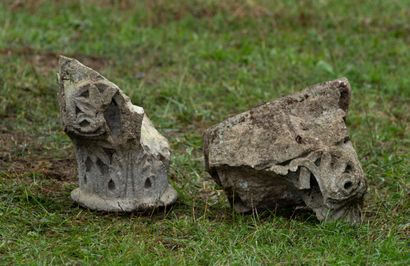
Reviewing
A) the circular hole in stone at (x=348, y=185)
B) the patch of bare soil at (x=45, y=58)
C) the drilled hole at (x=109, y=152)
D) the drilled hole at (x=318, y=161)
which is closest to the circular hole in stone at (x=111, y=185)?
the drilled hole at (x=109, y=152)

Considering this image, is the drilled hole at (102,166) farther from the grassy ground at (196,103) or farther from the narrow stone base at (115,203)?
the grassy ground at (196,103)

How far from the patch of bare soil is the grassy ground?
23 millimetres

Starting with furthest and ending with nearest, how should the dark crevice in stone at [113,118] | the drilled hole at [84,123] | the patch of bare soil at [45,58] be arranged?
the patch of bare soil at [45,58]
the dark crevice in stone at [113,118]
the drilled hole at [84,123]

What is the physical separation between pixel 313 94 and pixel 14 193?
1.95 meters

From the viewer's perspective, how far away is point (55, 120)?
26.3 ft

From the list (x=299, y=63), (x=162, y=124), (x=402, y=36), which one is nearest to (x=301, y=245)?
(x=162, y=124)

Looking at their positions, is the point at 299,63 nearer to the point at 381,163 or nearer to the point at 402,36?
the point at 402,36

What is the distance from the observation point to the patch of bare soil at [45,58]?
9.57 m

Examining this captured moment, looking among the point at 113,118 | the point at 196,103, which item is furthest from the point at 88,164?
the point at 196,103

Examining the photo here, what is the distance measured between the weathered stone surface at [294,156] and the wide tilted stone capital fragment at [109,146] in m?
0.37

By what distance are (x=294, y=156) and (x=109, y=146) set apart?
1084 mm

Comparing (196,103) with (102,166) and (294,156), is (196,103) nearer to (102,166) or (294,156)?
(102,166)

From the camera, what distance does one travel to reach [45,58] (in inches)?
386

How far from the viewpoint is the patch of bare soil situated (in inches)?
377
